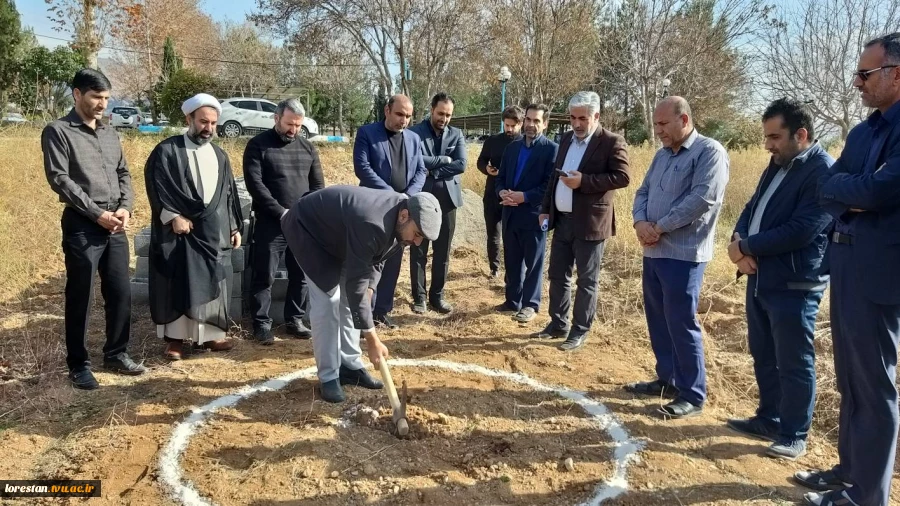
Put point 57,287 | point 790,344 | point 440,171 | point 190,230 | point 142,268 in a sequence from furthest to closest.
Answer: point 57,287 → point 440,171 → point 142,268 → point 190,230 → point 790,344

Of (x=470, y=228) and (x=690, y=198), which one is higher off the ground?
(x=690, y=198)

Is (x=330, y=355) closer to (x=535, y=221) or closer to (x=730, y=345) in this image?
(x=535, y=221)

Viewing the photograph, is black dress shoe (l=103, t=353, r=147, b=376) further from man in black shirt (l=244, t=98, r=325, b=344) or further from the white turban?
the white turban

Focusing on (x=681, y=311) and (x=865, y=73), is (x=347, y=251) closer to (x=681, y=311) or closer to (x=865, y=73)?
(x=681, y=311)

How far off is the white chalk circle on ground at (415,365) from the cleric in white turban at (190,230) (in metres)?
0.88

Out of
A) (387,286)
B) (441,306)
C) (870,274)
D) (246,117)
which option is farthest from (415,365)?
(246,117)

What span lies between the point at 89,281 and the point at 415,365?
2327 millimetres

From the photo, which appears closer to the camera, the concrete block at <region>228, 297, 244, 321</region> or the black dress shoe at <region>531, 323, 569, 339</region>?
the black dress shoe at <region>531, 323, 569, 339</region>

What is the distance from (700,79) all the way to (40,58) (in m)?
23.2

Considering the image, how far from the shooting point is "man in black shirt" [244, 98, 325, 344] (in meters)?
4.92

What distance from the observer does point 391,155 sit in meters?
5.20

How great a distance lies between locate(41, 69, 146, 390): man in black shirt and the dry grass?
1.51ft

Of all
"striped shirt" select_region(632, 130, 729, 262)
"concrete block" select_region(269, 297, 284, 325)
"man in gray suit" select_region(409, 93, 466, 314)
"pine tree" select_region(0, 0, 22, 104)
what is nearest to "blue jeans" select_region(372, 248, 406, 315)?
"man in gray suit" select_region(409, 93, 466, 314)

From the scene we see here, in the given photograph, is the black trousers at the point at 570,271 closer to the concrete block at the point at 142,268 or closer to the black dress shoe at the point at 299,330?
the black dress shoe at the point at 299,330
